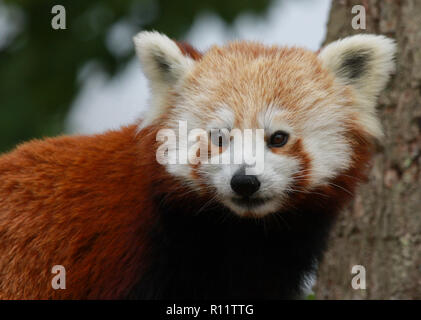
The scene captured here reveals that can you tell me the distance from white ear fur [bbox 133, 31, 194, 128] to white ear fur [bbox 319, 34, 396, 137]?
89cm

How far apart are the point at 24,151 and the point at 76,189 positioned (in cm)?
53

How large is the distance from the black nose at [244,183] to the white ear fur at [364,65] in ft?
2.93

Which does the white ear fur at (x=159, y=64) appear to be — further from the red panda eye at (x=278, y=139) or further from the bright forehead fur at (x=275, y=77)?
the red panda eye at (x=278, y=139)

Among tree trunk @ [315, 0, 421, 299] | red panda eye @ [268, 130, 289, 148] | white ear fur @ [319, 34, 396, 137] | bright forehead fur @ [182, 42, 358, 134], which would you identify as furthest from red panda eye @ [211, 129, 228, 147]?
tree trunk @ [315, 0, 421, 299]

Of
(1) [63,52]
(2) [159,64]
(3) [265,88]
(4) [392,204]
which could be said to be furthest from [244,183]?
(1) [63,52]

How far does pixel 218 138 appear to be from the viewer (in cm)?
388

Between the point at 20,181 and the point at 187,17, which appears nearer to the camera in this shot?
the point at 20,181

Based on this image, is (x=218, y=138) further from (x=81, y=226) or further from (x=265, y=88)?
(x=81, y=226)

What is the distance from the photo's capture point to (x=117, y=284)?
13.3ft

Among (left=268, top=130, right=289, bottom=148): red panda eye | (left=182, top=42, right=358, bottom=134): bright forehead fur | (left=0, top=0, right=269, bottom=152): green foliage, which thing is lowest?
(left=268, top=130, right=289, bottom=148): red panda eye

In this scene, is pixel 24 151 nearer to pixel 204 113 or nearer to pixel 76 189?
pixel 76 189

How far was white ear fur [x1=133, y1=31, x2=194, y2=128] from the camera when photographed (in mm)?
4078

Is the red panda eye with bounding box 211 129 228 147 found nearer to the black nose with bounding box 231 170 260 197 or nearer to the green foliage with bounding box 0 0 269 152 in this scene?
the black nose with bounding box 231 170 260 197
